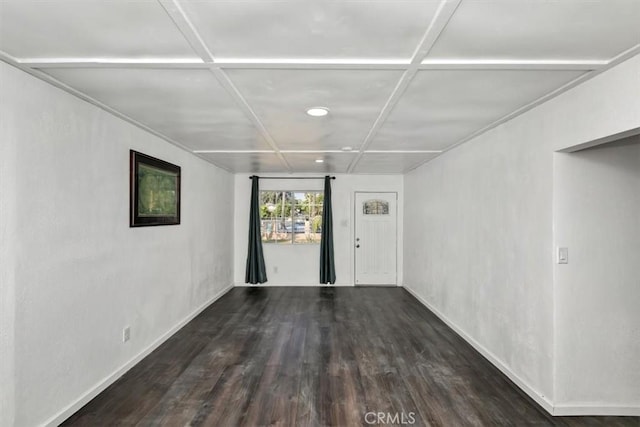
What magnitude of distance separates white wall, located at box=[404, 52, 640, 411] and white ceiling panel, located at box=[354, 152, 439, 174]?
442 mm

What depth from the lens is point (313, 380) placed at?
2807 mm

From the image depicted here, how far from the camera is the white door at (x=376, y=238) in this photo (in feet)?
21.6

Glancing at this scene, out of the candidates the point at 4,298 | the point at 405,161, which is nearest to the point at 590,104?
the point at 405,161

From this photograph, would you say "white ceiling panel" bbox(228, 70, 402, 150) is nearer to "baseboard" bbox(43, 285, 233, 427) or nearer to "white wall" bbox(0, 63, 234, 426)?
"white wall" bbox(0, 63, 234, 426)

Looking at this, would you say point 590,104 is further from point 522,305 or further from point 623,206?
point 522,305

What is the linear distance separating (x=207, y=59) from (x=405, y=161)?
3.80m

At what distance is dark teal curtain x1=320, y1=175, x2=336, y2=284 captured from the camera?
21.0 ft

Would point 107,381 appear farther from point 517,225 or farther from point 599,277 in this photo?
point 599,277

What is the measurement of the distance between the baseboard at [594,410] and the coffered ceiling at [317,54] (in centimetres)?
220

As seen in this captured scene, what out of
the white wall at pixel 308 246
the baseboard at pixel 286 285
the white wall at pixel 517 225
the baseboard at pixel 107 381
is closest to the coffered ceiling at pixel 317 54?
the white wall at pixel 517 225

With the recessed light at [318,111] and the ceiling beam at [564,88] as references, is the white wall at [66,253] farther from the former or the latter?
the ceiling beam at [564,88]

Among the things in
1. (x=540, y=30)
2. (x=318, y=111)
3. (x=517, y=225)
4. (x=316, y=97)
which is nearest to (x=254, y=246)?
(x=318, y=111)

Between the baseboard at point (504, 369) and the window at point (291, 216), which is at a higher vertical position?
the window at point (291, 216)

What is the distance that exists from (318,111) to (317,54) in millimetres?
879
